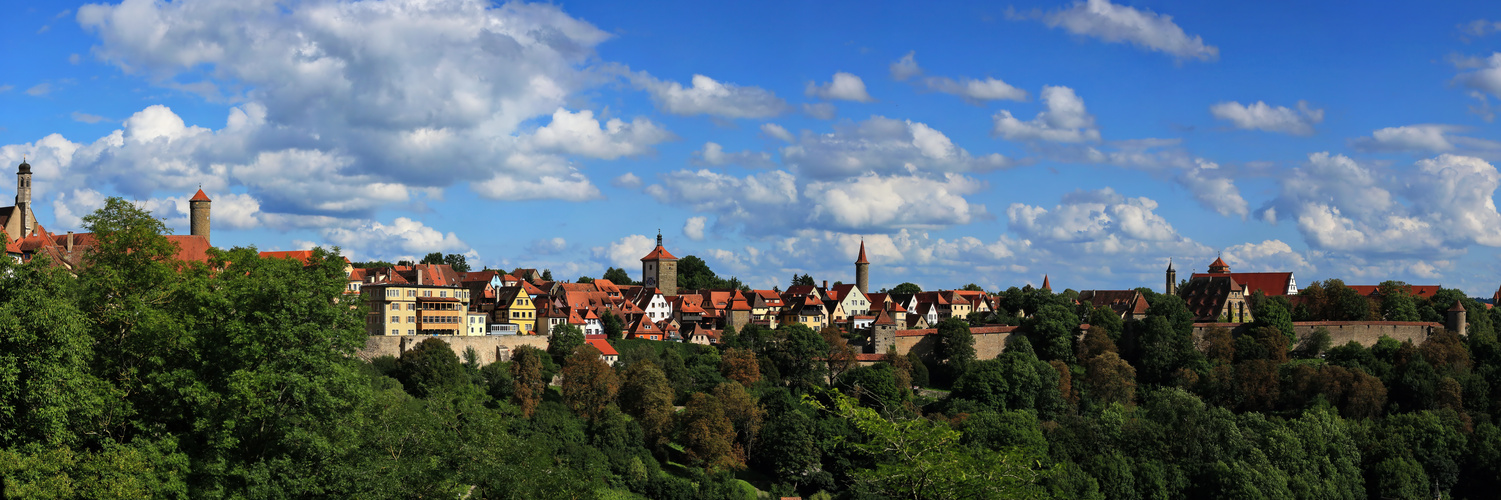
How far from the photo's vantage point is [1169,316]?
78.4 metres

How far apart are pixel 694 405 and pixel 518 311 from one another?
2283 centimetres

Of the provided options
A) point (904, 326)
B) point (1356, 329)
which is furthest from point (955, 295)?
point (1356, 329)

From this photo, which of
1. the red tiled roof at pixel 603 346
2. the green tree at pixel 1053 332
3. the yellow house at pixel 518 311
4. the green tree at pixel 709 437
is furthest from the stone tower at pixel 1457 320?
the yellow house at pixel 518 311

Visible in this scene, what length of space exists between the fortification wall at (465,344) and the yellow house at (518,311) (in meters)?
9.44

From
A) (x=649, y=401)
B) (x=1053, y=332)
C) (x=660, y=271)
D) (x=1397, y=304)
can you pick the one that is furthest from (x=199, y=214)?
(x=1397, y=304)

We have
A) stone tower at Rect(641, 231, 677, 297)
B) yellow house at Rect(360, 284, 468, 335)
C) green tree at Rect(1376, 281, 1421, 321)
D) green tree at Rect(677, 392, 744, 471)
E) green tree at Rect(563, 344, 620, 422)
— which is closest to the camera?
green tree at Rect(677, 392, 744, 471)

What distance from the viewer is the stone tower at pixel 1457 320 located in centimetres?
8025

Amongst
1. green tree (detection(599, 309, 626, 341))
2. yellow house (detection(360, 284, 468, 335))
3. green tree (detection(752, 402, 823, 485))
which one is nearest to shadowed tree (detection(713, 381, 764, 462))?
green tree (detection(752, 402, 823, 485))

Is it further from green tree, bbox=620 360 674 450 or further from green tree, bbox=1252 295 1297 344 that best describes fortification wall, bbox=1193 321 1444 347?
green tree, bbox=620 360 674 450

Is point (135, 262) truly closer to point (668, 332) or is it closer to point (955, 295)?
point (668, 332)

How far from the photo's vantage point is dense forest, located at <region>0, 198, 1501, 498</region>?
19.7m

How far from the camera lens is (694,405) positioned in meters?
54.9

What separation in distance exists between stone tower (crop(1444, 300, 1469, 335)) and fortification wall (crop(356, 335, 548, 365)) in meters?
63.5

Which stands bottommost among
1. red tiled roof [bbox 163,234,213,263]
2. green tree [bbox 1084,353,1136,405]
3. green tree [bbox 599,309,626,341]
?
green tree [bbox 1084,353,1136,405]
